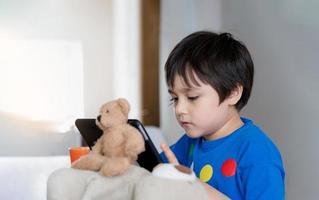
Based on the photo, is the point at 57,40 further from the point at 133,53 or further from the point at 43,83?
the point at 133,53

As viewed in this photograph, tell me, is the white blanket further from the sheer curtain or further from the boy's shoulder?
the sheer curtain

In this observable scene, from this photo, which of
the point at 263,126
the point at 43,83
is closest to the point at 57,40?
the point at 43,83

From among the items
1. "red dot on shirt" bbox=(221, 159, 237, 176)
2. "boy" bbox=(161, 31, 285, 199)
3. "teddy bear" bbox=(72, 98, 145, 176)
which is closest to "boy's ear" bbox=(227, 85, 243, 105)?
"boy" bbox=(161, 31, 285, 199)

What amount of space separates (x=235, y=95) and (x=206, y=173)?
145 millimetres

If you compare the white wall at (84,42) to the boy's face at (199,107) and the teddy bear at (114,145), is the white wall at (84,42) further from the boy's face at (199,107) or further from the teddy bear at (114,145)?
the teddy bear at (114,145)

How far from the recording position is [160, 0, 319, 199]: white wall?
847 millimetres

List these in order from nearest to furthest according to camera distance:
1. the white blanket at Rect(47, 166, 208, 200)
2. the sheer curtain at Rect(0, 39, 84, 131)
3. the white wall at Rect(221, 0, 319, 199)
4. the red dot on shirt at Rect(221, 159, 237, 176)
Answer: the white blanket at Rect(47, 166, 208, 200) → the red dot on shirt at Rect(221, 159, 237, 176) → the white wall at Rect(221, 0, 319, 199) → the sheer curtain at Rect(0, 39, 84, 131)

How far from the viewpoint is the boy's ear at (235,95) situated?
77 centimetres

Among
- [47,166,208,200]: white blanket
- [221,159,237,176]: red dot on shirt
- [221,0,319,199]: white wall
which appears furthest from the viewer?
[221,0,319,199]: white wall

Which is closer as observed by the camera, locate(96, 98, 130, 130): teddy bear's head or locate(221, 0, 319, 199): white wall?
locate(96, 98, 130, 130): teddy bear's head

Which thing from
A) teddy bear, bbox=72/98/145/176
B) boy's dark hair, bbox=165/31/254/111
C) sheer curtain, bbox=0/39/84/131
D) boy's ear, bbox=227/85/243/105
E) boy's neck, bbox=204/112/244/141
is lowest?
sheer curtain, bbox=0/39/84/131

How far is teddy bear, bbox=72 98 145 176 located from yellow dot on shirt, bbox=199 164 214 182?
0.21 metres

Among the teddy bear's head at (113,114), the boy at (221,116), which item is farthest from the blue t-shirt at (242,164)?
the teddy bear's head at (113,114)

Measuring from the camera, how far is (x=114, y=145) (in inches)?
22.4
